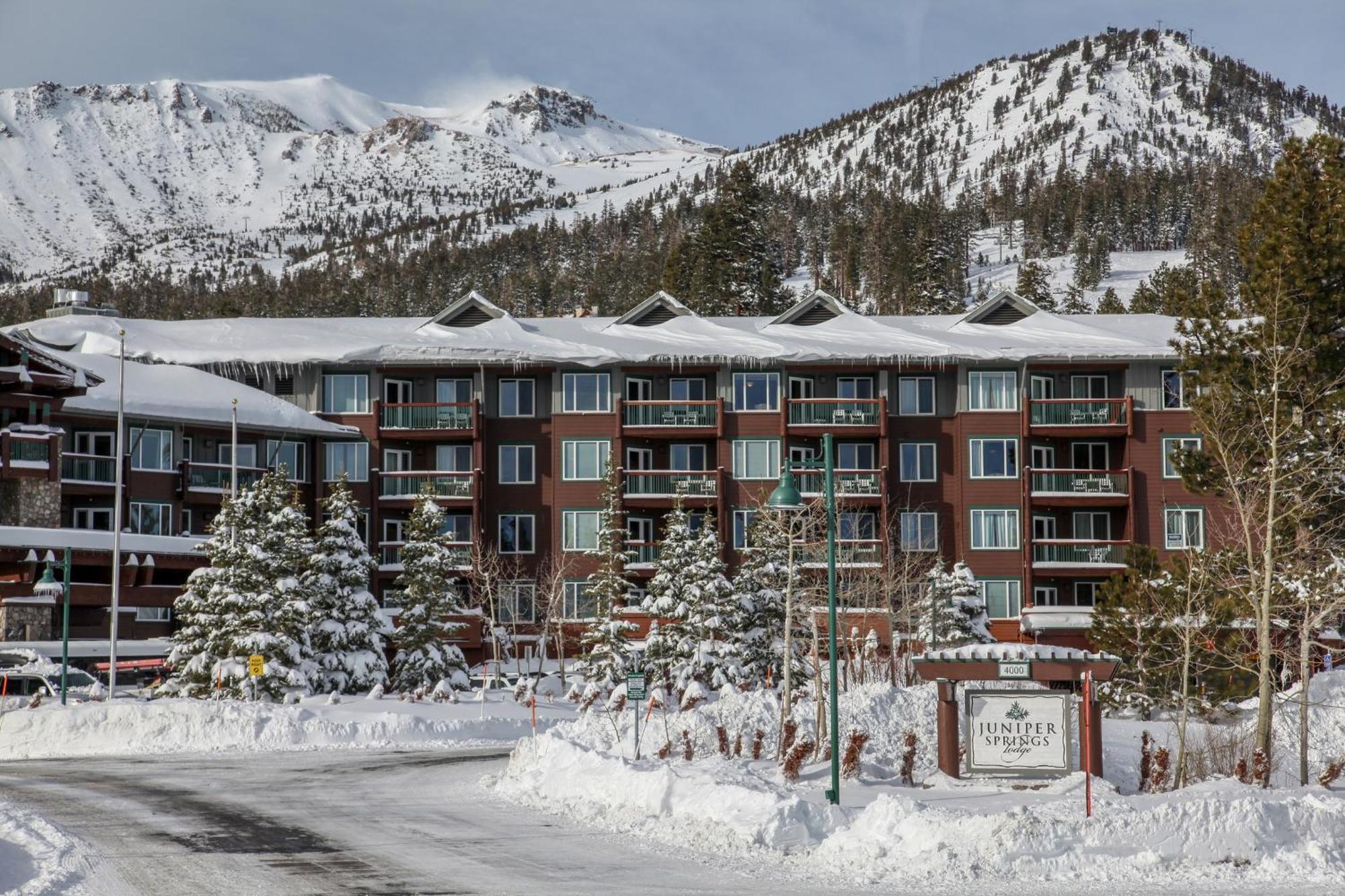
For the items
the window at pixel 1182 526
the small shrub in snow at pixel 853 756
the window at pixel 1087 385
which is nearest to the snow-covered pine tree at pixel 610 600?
the window at pixel 1087 385

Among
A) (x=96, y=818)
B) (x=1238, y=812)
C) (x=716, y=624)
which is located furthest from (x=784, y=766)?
(x=716, y=624)

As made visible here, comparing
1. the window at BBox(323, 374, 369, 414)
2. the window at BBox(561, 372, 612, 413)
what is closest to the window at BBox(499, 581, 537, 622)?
the window at BBox(561, 372, 612, 413)

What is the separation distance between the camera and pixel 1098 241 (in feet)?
595

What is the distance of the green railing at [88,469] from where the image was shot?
5553 centimetres

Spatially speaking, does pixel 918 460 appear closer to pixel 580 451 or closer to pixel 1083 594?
pixel 1083 594

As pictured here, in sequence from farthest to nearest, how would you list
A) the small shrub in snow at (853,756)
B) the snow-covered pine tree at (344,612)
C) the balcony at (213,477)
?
the balcony at (213,477) < the snow-covered pine tree at (344,612) < the small shrub in snow at (853,756)

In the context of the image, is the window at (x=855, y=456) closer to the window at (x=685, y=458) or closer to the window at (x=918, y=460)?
the window at (x=918, y=460)

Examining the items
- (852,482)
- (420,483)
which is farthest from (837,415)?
(420,483)

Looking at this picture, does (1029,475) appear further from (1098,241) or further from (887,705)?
(1098,241)

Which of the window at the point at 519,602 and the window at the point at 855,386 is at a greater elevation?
the window at the point at 855,386

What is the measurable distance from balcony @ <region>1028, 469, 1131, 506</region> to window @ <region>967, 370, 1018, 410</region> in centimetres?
309

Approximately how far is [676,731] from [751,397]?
3322cm

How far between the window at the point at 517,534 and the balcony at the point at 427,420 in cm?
374

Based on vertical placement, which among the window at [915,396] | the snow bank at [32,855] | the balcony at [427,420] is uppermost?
the window at [915,396]
